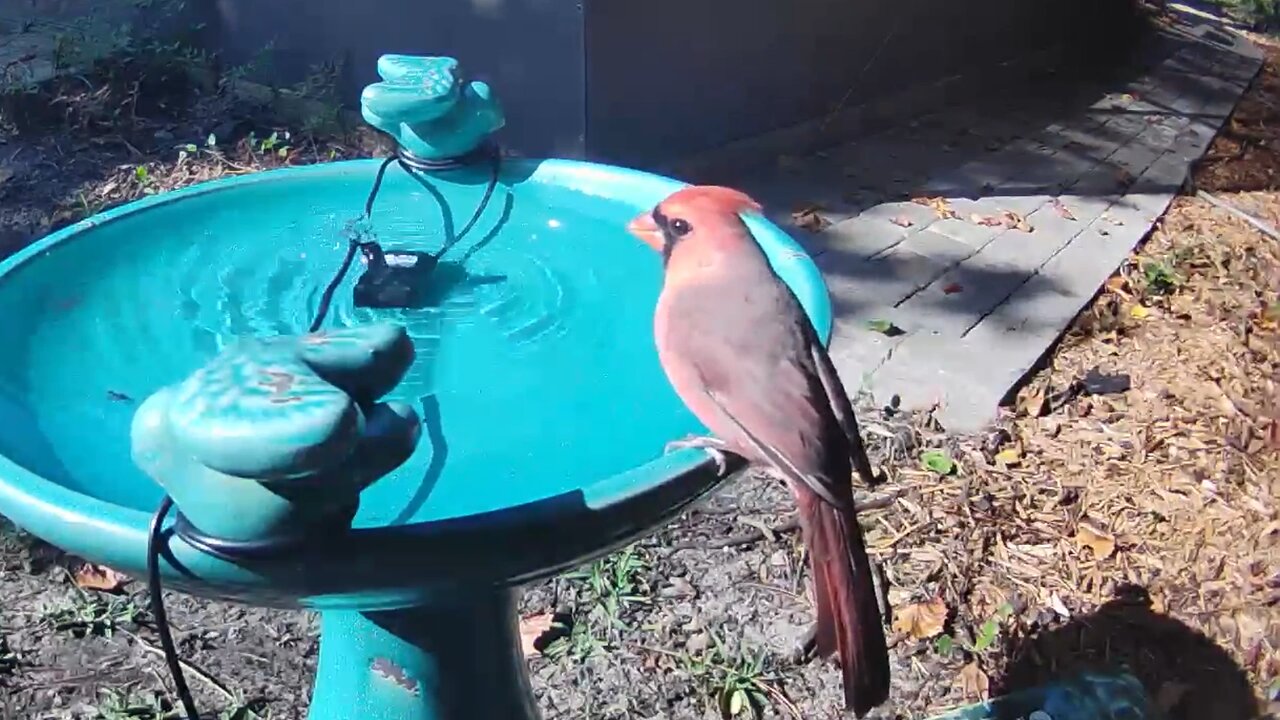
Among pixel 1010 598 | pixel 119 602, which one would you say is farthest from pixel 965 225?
pixel 119 602

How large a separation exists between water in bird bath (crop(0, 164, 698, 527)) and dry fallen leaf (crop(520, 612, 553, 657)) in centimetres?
84

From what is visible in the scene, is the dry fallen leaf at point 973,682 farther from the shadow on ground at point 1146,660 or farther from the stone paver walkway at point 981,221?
the stone paver walkway at point 981,221

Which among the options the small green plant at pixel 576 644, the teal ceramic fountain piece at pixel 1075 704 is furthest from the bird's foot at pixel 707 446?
the small green plant at pixel 576 644

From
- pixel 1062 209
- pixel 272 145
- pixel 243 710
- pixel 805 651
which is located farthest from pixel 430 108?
pixel 1062 209

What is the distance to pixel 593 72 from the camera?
4.00 m

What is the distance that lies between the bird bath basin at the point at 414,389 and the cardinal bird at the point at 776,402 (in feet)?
0.29

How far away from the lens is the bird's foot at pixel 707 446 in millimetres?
1254

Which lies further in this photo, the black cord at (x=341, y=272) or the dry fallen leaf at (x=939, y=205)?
the dry fallen leaf at (x=939, y=205)

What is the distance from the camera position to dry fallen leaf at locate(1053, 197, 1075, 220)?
4.61 metres

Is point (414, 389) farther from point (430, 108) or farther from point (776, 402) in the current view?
point (430, 108)

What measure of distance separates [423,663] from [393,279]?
0.51 meters

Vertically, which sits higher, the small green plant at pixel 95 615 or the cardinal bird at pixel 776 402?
the cardinal bird at pixel 776 402

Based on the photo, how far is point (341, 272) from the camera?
5.59ft

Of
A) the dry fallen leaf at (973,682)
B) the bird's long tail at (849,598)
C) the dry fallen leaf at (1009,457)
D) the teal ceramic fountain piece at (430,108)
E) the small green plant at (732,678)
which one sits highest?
the teal ceramic fountain piece at (430,108)
